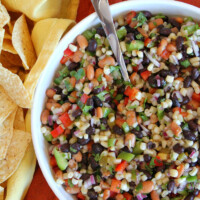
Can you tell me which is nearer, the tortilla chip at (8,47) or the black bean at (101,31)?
the black bean at (101,31)

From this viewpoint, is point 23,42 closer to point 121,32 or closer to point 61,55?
point 61,55

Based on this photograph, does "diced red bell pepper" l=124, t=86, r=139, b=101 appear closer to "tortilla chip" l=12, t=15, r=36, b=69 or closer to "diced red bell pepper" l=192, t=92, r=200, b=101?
"diced red bell pepper" l=192, t=92, r=200, b=101

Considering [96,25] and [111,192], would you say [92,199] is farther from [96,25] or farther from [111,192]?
[96,25]

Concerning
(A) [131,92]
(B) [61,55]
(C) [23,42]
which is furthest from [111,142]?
(C) [23,42]

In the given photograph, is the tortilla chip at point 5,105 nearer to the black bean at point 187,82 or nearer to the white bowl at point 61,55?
the white bowl at point 61,55

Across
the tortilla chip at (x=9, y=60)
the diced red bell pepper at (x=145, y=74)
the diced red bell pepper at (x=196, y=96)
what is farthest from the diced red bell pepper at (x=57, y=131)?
the diced red bell pepper at (x=196, y=96)

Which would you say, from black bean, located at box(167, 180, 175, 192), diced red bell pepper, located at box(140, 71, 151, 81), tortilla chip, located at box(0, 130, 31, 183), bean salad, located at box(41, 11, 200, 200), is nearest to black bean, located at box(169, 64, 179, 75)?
bean salad, located at box(41, 11, 200, 200)
